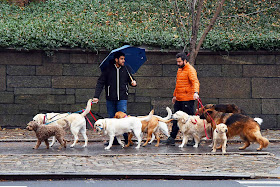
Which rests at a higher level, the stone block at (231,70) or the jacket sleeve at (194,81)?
the stone block at (231,70)

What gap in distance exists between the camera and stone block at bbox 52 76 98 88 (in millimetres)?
15844

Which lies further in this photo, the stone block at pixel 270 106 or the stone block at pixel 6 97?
the stone block at pixel 270 106

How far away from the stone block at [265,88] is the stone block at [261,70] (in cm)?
15

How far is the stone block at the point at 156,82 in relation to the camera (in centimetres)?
1593

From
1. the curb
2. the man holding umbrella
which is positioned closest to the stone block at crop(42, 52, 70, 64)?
the man holding umbrella

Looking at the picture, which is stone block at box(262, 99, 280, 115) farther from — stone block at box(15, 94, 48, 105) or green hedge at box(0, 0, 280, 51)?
stone block at box(15, 94, 48, 105)

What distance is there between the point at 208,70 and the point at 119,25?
354 cm

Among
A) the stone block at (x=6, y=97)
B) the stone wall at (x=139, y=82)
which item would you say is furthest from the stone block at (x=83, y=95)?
the stone block at (x=6, y=97)

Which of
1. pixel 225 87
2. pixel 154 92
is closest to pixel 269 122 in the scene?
pixel 225 87

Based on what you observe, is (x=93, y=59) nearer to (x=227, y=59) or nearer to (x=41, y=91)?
(x=41, y=91)

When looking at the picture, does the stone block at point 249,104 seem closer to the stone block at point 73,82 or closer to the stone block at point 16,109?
the stone block at point 73,82

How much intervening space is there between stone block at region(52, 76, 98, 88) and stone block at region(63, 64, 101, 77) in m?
0.12

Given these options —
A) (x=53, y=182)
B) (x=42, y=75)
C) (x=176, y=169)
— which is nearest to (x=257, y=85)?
(x=42, y=75)

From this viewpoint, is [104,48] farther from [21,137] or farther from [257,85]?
[257,85]
